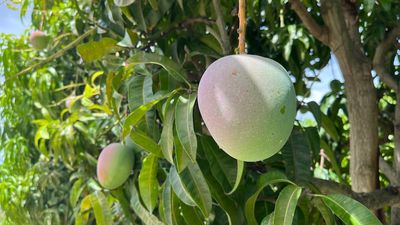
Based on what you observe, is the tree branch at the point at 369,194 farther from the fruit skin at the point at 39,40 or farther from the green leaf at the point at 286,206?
the fruit skin at the point at 39,40

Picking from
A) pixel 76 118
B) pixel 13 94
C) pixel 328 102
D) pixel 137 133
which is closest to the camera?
pixel 137 133

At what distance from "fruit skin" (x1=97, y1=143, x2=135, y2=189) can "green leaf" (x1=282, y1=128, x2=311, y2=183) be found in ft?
1.46

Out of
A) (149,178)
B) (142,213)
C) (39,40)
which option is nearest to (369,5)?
(149,178)

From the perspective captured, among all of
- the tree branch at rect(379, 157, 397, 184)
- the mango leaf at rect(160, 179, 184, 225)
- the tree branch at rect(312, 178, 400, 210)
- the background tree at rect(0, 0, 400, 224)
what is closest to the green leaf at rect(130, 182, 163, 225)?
the background tree at rect(0, 0, 400, 224)

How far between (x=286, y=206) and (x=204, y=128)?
370 millimetres

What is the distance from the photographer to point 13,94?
1997 millimetres

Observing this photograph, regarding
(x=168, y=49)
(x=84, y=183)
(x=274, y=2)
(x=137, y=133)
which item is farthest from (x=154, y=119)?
(x=84, y=183)

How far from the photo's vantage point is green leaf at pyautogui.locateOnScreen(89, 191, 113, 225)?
44.0 inches

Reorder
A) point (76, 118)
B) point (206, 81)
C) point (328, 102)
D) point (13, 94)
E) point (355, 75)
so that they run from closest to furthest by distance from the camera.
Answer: point (206, 81)
point (355, 75)
point (328, 102)
point (76, 118)
point (13, 94)

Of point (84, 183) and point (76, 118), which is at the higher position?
point (76, 118)

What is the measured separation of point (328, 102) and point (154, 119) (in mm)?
633

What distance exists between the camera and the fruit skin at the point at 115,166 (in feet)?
3.84

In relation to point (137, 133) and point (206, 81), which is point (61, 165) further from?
point (206, 81)

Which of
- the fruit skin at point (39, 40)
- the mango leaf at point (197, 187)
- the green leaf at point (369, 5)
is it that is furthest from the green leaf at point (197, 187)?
the fruit skin at point (39, 40)
